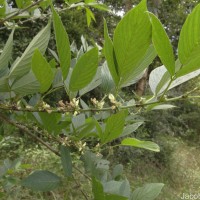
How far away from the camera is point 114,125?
40 cm

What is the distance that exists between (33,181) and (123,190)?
0.43ft

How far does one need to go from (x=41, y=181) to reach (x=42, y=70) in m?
0.20

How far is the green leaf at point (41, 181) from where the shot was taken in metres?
0.47

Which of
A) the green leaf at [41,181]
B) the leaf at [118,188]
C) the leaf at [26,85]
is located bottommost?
the leaf at [118,188]

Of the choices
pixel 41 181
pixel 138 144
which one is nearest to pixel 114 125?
pixel 138 144

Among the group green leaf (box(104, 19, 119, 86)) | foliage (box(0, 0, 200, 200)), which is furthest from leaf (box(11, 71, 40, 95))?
green leaf (box(104, 19, 119, 86))

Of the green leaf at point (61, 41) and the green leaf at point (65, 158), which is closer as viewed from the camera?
the green leaf at point (61, 41)

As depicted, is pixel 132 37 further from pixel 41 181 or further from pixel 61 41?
pixel 41 181

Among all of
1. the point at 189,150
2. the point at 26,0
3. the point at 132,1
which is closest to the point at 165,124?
the point at 189,150

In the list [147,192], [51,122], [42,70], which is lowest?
[147,192]

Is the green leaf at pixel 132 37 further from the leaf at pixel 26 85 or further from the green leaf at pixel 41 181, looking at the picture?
the green leaf at pixel 41 181

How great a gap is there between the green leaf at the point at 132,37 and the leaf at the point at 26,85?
4.6 inches

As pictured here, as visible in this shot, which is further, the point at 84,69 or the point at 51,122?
the point at 51,122

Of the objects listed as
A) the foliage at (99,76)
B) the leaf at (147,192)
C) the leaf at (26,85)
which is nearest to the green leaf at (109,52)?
the foliage at (99,76)
